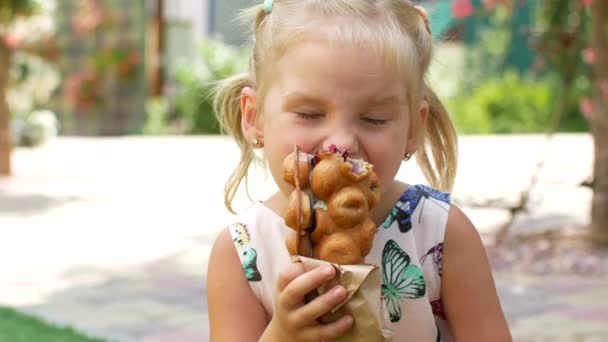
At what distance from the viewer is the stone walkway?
4.78 meters

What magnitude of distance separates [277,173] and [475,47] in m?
15.7

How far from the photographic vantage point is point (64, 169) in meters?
12.3

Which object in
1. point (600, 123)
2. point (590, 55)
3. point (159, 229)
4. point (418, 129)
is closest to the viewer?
point (418, 129)

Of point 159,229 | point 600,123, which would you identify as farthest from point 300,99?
point 159,229

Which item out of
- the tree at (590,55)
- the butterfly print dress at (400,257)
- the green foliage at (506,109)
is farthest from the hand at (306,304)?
the green foliage at (506,109)

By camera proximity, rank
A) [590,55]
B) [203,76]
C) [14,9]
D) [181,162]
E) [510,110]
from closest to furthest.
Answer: [590,55] → [14,9] → [181,162] → [510,110] → [203,76]

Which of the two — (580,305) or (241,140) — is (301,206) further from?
(580,305)

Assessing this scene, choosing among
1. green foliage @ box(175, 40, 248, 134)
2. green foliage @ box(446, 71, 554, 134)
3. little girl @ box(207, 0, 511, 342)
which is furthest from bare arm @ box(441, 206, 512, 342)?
green foliage @ box(175, 40, 248, 134)

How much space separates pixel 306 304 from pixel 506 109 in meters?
14.8

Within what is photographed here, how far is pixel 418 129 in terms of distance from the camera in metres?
2.25

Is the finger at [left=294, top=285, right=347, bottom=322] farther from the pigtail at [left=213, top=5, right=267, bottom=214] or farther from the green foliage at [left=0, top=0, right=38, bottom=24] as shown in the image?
the green foliage at [left=0, top=0, right=38, bottom=24]

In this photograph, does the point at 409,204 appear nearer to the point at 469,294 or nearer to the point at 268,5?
the point at 469,294

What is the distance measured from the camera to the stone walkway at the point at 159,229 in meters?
4.78

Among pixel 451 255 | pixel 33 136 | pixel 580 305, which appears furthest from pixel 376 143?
pixel 33 136
